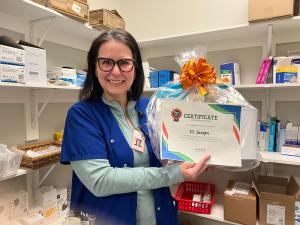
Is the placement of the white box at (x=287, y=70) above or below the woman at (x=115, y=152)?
above

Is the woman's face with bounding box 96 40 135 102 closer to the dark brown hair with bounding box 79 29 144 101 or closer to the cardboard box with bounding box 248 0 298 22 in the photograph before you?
the dark brown hair with bounding box 79 29 144 101

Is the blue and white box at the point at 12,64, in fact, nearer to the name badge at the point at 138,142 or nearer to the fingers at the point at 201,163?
the name badge at the point at 138,142

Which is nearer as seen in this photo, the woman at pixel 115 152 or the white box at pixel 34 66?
the woman at pixel 115 152

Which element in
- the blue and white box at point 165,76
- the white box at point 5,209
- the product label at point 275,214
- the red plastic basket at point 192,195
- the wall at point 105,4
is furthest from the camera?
the wall at point 105,4

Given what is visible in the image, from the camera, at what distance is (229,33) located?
202 centimetres

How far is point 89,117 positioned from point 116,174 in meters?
0.25

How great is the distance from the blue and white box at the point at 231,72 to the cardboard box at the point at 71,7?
3.69 feet

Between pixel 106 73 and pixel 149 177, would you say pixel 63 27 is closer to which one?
pixel 106 73

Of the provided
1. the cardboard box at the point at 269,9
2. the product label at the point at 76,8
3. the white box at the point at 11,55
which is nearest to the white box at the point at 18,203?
the white box at the point at 11,55

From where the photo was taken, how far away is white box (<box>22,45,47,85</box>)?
1.53 m

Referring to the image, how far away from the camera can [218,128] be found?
0.94 meters

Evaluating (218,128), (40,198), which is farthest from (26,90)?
(218,128)

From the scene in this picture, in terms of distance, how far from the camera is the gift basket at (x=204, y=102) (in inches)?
37.5

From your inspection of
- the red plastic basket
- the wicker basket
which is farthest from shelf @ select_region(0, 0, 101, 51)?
the red plastic basket
